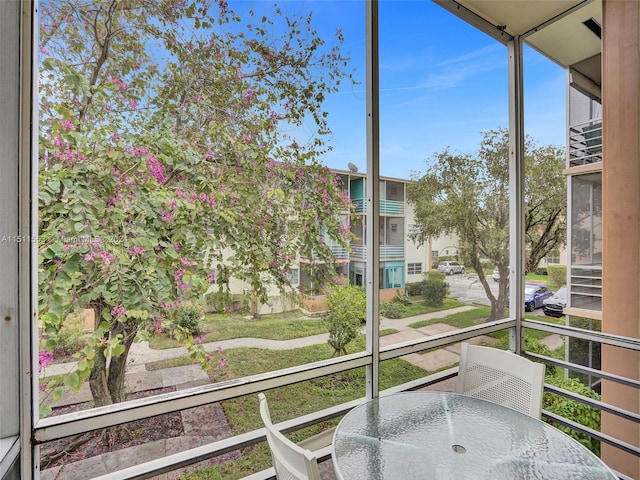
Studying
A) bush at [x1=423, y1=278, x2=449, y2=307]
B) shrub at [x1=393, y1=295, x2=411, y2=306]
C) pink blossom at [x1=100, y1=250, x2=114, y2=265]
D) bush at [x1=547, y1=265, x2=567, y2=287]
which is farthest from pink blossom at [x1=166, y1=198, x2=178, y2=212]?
bush at [x1=547, y1=265, x2=567, y2=287]

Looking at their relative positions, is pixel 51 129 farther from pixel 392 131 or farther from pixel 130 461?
pixel 392 131

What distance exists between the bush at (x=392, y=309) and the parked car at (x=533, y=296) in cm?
121

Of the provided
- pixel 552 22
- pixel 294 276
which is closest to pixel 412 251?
pixel 294 276

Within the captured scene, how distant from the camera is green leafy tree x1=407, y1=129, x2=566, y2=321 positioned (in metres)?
2.19

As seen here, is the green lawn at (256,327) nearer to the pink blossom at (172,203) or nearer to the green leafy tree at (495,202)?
the pink blossom at (172,203)

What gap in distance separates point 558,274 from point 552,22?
6.23 ft

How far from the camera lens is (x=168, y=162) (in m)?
1.33

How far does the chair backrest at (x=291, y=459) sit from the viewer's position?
0.74 metres

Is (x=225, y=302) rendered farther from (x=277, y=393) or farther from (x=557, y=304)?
(x=557, y=304)

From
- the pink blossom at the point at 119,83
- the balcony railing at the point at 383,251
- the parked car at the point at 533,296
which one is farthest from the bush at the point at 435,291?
the pink blossom at the point at 119,83

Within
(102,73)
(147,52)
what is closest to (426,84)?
(147,52)

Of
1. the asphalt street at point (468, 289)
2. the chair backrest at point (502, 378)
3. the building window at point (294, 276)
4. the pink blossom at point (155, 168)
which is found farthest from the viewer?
the asphalt street at point (468, 289)

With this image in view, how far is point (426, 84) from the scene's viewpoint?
2.00 m

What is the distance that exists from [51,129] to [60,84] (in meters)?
0.18
